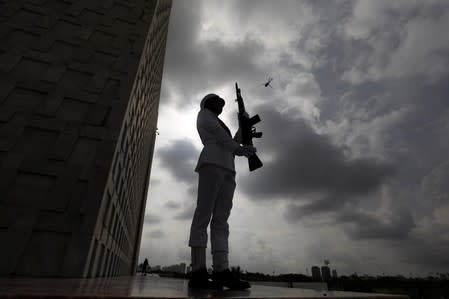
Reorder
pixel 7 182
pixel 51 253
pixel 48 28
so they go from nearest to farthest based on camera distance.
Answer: pixel 51 253 < pixel 7 182 < pixel 48 28

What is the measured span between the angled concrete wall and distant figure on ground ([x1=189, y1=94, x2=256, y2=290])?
10.5 feet

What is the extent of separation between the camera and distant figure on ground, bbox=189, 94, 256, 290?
348 cm

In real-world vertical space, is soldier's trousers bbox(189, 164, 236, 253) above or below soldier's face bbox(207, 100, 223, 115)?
below

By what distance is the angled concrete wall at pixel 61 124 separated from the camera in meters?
5.14

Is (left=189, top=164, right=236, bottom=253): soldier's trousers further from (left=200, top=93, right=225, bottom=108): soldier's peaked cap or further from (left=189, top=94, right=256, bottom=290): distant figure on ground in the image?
(left=200, top=93, right=225, bottom=108): soldier's peaked cap

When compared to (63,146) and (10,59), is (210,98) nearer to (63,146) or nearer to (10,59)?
(63,146)

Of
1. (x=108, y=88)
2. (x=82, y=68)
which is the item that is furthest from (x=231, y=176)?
(x=82, y=68)

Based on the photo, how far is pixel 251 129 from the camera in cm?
466

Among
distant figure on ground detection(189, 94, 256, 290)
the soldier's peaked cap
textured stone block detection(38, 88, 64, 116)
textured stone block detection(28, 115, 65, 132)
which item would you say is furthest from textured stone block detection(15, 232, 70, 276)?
the soldier's peaked cap

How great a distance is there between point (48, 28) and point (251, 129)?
8389 mm

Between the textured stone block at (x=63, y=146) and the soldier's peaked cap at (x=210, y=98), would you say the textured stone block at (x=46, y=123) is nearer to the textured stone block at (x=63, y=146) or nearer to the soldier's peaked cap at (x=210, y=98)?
the textured stone block at (x=63, y=146)

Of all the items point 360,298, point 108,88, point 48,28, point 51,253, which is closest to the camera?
point 360,298

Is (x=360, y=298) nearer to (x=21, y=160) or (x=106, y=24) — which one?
(x=21, y=160)

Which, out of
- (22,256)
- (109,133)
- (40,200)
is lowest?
(22,256)
